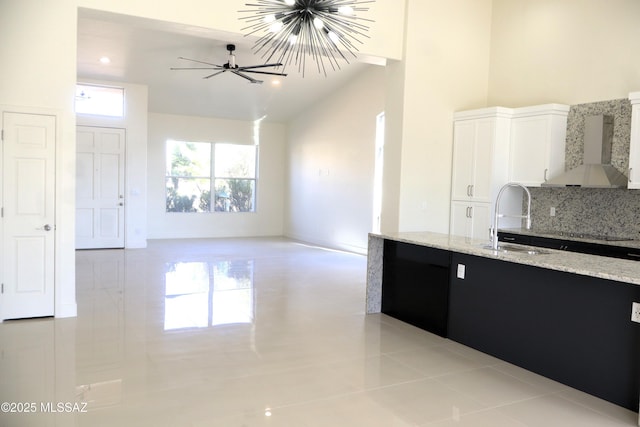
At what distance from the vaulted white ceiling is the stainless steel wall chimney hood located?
4.14 m

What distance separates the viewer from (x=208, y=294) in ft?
20.3

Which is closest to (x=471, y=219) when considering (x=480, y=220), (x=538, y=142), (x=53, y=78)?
(x=480, y=220)

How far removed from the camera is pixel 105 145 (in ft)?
32.2

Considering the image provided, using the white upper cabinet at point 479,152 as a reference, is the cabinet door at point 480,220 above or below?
below

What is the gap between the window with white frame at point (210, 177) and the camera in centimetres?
1198

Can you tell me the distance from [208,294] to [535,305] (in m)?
3.93

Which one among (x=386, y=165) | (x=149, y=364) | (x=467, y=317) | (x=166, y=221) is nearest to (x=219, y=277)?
(x=386, y=165)

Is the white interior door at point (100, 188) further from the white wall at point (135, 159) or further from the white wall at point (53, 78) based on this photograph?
the white wall at point (53, 78)

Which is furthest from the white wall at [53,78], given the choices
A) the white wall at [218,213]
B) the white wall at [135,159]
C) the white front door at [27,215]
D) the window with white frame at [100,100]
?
the white wall at [218,213]

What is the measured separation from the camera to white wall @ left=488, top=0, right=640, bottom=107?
561 centimetres

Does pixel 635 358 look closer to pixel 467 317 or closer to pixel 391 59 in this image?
pixel 467 317

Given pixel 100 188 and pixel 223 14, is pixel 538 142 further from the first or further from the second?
pixel 100 188

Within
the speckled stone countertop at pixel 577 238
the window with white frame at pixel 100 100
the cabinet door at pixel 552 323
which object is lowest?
the cabinet door at pixel 552 323

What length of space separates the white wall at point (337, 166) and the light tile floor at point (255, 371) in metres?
4.14
